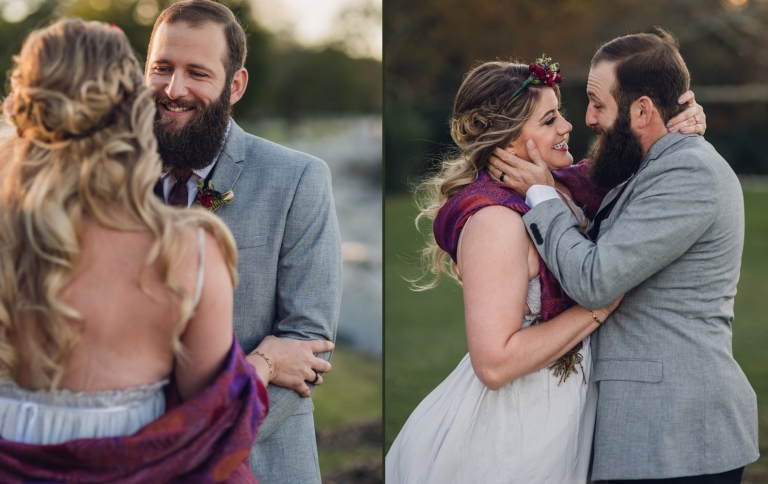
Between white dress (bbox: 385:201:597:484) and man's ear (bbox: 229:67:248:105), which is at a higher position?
man's ear (bbox: 229:67:248:105)

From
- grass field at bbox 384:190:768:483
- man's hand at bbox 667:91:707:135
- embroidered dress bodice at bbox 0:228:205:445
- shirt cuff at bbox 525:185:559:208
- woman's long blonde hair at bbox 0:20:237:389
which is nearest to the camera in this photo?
woman's long blonde hair at bbox 0:20:237:389

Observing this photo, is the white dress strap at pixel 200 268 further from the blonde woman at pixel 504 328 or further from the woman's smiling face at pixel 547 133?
the woman's smiling face at pixel 547 133

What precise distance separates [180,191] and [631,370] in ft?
5.66

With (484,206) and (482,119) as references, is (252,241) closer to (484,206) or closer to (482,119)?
(484,206)

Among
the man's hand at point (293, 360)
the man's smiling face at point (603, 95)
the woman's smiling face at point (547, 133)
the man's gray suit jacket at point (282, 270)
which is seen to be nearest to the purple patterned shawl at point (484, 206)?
the woman's smiling face at point (547, 133)

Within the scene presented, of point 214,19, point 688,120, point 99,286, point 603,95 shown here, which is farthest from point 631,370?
point 214,19

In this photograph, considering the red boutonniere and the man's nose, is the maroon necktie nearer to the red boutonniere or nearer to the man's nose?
the red boutonniere

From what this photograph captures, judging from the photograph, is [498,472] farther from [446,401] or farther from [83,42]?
[83,42]

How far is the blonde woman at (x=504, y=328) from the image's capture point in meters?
2.97

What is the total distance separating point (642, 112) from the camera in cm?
321

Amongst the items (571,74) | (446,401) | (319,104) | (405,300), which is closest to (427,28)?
(571,74)

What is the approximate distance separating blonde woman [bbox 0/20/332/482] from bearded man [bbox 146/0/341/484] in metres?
0.76

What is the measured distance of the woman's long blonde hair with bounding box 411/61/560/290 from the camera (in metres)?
3.31

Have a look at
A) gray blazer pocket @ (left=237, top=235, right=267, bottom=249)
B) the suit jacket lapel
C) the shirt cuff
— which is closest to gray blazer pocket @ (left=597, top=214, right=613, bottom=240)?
the shirt cuff
